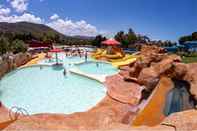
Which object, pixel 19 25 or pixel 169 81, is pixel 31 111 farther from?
pixel 19 25

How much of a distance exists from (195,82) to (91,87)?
22.2 feet

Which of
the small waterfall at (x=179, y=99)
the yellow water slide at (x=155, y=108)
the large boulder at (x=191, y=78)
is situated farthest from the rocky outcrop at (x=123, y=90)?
the large boulder at (x=191, y=78)

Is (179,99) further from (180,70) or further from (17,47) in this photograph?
(17,47)

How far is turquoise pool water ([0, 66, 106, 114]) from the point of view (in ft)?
37.9

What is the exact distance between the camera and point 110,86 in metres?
14.3

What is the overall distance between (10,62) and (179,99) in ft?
49.4

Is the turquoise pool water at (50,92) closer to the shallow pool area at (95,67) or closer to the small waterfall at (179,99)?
the shallow pool area at (95,67)

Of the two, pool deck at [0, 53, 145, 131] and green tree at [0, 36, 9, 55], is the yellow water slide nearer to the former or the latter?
pool deck at [0, 53, 145, 131]

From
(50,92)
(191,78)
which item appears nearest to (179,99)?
(191,78)

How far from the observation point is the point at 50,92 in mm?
13914

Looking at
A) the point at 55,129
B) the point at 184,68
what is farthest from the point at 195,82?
the point at 55,129

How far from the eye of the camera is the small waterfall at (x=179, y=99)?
8579 mm

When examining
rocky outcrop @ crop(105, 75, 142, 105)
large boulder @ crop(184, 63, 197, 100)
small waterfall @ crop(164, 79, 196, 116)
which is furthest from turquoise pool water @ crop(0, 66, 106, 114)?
large boulder @ crop(184, 63, 197, 100)

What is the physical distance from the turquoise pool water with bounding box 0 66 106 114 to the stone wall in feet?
1.93
